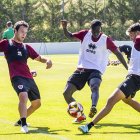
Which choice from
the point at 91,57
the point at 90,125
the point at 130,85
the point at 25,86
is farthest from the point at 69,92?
the point at 130,85

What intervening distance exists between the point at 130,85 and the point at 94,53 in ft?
5.94

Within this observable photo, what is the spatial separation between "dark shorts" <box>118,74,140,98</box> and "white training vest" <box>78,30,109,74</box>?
1547mm

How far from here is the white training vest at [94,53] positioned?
444 inches

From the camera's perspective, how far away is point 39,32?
195 feet

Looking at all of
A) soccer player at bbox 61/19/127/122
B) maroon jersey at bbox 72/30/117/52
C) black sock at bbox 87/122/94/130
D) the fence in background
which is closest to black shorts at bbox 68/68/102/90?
soccer player at bbox 61/19/127/122

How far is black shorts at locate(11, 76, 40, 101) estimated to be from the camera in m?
10.1

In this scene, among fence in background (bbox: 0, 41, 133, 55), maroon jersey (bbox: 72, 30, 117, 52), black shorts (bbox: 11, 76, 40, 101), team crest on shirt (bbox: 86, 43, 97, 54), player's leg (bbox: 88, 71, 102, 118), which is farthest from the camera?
fence in background (bbox: 0, 41, 133, 55)

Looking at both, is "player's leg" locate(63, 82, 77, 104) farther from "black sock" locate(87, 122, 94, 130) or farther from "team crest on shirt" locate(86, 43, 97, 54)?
"black sock" locate(87, 122, 94, 130)

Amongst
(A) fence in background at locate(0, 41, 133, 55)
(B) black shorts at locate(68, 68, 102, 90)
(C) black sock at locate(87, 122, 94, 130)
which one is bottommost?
(A) fence in background at locate(0, 41, 133, 55)

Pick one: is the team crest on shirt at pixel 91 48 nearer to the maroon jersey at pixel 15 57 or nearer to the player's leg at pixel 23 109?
the maroon jersey at pixel 15 57

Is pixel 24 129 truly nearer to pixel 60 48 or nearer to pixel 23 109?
pixel 23 109

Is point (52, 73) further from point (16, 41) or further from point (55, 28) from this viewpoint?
point (55, 28)

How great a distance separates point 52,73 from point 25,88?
596 inches

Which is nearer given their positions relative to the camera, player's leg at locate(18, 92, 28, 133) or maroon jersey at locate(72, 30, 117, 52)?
player's leg at locate(18, 92, 28, 133)
